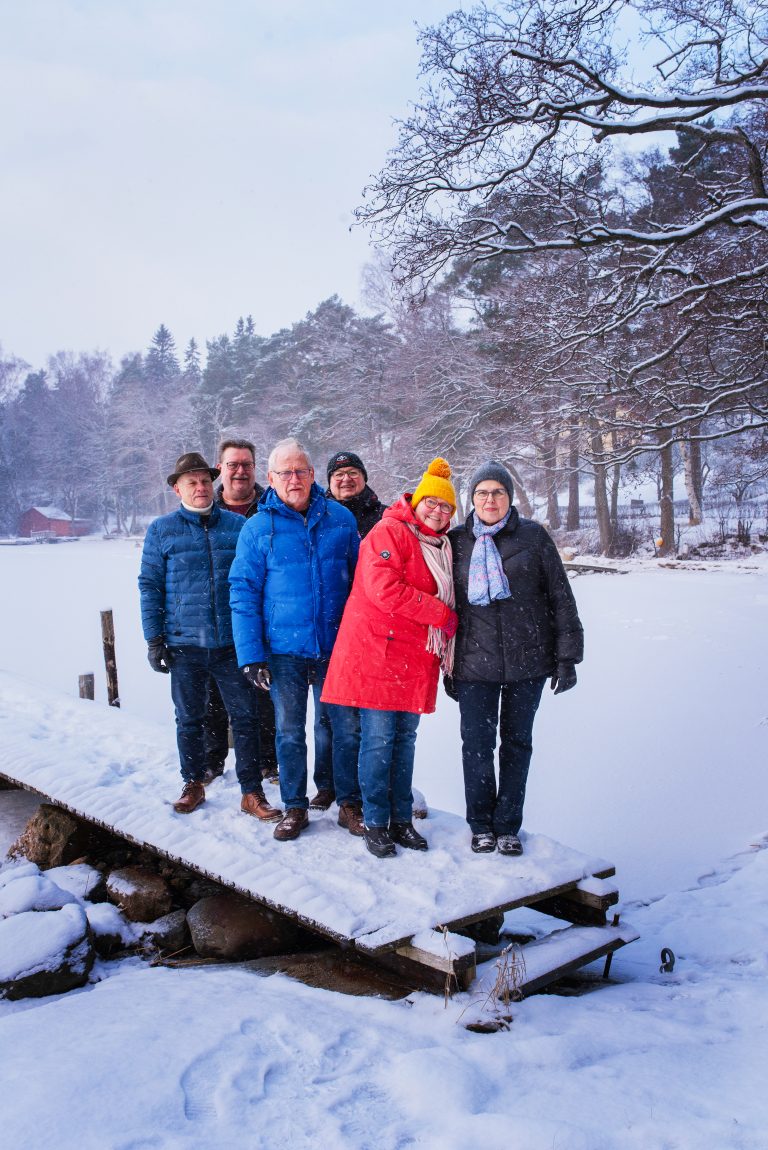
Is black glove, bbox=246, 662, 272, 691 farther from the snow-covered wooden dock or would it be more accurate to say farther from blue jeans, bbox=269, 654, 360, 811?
the snow-covered wooden dock

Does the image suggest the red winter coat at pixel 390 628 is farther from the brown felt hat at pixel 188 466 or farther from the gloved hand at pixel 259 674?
the brown felt hat at pixel 188 466

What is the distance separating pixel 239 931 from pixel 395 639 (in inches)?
69.2

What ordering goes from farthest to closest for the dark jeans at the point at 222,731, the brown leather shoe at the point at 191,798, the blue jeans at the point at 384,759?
the dark jeans at the point at 222,731, the brown leather shoe at the point at 191,798, the blue jeans at the point at 384,759

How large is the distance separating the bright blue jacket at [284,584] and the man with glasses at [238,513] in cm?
102

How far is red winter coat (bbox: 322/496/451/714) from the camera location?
371 centimetres

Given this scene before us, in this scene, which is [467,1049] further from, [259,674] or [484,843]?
[259,674]

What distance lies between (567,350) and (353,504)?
5.91m

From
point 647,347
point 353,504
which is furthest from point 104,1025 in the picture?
point 647,347

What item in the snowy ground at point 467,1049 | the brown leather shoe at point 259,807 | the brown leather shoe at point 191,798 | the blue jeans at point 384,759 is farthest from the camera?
the brown leather shoe at point 191,798

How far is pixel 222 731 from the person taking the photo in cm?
535

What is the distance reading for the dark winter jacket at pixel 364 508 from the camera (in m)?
4.83

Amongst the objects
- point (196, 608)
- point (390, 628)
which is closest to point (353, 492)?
point (196, 608)

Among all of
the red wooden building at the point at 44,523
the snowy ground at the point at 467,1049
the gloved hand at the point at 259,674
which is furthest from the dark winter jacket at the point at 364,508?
the red wooden building at the point at 44,523

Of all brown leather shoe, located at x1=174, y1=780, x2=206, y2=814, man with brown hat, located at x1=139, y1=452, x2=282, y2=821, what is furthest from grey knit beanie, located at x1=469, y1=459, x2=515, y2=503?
brown leather shoe, located at x1=174, y1=780, x2=206, y2=814
